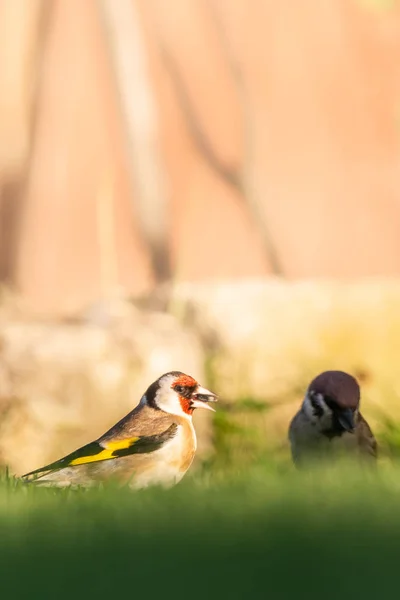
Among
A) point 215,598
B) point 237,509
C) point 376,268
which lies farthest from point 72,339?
point 215,598

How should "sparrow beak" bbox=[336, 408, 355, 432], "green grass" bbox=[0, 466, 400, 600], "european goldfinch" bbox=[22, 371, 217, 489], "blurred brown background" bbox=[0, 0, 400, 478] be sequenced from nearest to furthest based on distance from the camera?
"green grass" bbox=[0, 466, 400, 600], "european goldfinch" bbox=[22, 371, 217, 489], "sparrow beak" bbox=[336, 408, 355, 432], "blurred brown background" bbox=[0, 0, 400, 478]

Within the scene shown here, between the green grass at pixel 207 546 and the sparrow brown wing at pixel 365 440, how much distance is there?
1.26 meters

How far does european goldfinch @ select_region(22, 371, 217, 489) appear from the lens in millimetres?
4156

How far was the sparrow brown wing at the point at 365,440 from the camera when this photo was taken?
4469 millimetres

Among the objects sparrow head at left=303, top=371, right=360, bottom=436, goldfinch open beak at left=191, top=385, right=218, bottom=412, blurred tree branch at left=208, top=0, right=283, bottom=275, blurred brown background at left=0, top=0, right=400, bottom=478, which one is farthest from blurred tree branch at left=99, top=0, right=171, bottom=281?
sparrow head at left=303, top=371, right=360, bottom=436

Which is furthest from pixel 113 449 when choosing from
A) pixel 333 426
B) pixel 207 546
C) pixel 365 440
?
pixel 207 546

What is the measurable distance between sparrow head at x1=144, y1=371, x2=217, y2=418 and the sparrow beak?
1.64 ft

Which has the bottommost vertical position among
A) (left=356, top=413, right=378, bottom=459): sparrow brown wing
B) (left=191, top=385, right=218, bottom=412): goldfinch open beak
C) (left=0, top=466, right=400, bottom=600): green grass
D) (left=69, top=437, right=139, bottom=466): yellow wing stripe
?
(left=0, top=466, right=400, bottom=600): green grass

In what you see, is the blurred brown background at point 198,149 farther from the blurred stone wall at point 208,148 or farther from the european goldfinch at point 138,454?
the european goldfinch at point 138,454

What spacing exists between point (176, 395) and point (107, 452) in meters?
0.46

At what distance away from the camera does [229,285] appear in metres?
5.84

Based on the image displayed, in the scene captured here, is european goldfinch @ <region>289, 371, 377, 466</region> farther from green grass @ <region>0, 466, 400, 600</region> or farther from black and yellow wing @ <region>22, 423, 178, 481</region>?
green grass @ <region>0, 466, 400, 600</region>

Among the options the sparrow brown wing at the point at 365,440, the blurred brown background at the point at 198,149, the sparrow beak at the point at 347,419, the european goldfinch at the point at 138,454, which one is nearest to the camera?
the european goldfinch at the point at 138,454

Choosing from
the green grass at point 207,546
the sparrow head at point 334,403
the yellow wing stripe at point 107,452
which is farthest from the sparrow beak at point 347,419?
the green grass at point 207,546
